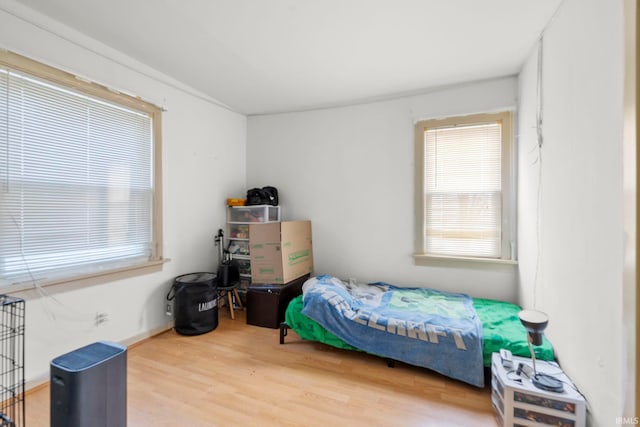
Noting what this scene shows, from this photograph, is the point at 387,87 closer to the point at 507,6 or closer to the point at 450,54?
the point at 450,54

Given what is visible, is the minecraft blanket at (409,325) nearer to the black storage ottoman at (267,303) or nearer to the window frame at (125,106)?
the black storage ottoman at (267,303)

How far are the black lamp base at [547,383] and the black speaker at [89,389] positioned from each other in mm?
2247

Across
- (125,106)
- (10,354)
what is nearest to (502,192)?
(125,106)

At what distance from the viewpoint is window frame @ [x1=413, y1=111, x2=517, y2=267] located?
270 cm

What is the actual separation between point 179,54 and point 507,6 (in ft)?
8.14

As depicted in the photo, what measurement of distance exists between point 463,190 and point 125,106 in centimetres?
340

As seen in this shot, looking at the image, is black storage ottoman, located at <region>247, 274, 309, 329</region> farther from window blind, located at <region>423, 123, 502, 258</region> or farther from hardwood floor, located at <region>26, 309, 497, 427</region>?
window blind, located at <region>423, 123, 502, 258</region>

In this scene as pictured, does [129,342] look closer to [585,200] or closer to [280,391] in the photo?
[280,391]

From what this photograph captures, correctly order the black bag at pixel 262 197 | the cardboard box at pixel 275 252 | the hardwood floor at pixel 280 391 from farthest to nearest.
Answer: the black bag at pixel 262 197, the cardboard box at pixel 275 252, the hardwood floor at pixel 280 391

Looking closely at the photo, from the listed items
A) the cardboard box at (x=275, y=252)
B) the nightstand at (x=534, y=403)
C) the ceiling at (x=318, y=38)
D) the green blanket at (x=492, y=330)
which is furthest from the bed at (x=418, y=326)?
the ceiling at (x=318, y=38)

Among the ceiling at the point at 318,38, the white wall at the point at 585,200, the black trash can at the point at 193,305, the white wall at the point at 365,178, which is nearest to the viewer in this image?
the white wall at the point at 585,200

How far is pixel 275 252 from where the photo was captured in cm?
303

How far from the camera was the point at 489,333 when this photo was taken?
2020 millimetres

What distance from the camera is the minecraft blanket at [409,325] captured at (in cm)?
197
